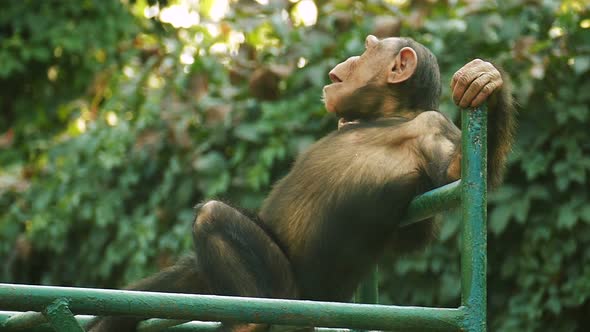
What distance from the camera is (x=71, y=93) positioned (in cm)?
894

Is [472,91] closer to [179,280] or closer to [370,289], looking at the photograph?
[370,289]

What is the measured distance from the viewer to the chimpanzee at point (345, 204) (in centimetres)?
304

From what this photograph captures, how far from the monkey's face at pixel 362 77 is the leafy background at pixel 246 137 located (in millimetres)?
591

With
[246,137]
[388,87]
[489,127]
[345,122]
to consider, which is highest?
[246,137]

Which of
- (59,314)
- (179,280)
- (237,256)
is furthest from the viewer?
(179,280)

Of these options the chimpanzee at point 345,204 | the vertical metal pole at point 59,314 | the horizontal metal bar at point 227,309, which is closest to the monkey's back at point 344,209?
the chimpanzee at point 345,204

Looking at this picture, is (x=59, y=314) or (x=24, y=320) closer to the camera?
(x=59, y=314)

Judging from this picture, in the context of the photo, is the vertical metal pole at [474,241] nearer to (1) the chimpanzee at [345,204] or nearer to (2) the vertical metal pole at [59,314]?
(1) the chimpanzee at [345,204]

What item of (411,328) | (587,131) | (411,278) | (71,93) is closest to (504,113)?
(411,328)

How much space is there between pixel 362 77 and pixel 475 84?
119 centimetres

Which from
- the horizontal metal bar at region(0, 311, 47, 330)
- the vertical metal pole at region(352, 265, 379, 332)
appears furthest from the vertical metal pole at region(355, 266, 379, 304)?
the horizontal metal bar at region(0, 311, 47, 330)

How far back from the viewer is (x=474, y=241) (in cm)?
230

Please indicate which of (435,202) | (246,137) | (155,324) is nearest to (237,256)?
(155,324)

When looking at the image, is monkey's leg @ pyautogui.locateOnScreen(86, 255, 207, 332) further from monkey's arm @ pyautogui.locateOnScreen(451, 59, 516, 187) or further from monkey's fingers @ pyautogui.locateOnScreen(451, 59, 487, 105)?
monkey's fingers @ pyautogui.locateOnScreen(451, 59, 487, 105)
